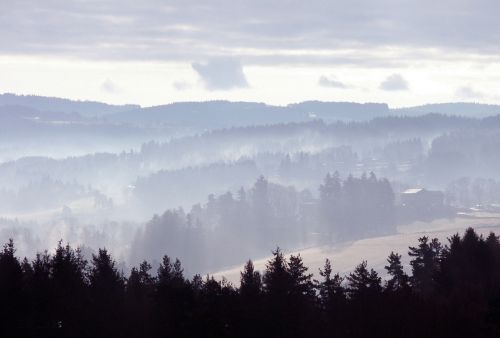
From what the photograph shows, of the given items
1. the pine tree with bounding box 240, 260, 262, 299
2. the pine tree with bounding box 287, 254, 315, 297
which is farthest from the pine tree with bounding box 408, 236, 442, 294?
the pine tree with bounding box 240, 260, 262, 299

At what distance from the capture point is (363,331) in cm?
4228

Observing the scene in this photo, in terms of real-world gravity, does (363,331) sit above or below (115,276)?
below

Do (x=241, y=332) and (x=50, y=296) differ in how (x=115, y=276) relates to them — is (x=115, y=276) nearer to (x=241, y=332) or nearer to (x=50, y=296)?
(x=50, y=296)

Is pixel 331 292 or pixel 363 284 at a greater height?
pixel 363 284

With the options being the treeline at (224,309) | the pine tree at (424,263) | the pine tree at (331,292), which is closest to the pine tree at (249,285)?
the treeline at (224,309)

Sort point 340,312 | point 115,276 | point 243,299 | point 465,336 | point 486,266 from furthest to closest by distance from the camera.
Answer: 1. point 486,266
2. point 115,276
3. point 340,312
4. point 243,299
5. point 465,336

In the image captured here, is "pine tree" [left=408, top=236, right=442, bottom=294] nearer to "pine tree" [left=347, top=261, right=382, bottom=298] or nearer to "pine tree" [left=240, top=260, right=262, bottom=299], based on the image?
"pine tree" [left=347, top=261, right=382, bottom=298]

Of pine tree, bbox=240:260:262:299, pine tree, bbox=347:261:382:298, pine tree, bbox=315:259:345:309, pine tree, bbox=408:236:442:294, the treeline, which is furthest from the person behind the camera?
pine tree, bbox=408:236:442:294

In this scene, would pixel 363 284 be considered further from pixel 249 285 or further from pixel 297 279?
pixel 249 285

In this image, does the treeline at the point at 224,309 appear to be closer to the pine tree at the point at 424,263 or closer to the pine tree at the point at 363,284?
the pine tree at the point at 363,284

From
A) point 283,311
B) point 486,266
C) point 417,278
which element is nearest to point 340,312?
point 283,311

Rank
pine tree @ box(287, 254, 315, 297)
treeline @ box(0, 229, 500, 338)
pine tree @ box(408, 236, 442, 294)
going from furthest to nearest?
pine tree @ box(408, 236, 442, 294), pine tree @ box(287, 254, 315, 297), treeline @ box(0, 229, 500, 338)

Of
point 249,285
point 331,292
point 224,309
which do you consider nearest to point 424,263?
→ point 331,292

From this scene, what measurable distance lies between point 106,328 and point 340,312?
9.95 metres
